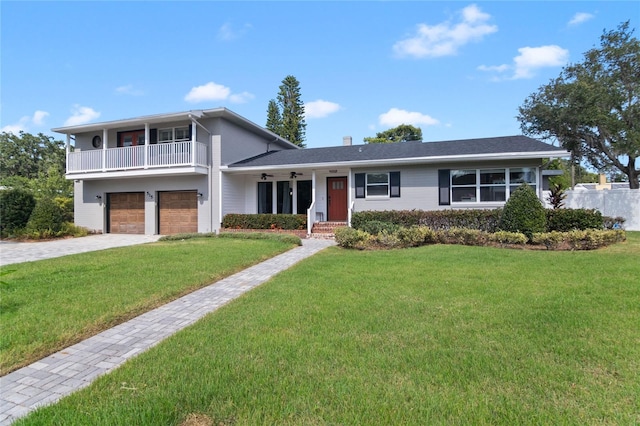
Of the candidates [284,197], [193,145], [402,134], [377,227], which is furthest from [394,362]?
[402,134]

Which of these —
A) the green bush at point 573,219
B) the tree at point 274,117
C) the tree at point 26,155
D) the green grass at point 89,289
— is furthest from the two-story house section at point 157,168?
the tree at point 26,155

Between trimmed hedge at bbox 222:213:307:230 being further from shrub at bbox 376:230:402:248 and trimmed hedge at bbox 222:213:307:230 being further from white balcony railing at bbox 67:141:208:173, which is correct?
shrub at bbox 376:230:402:248

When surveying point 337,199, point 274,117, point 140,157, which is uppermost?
point 274,117

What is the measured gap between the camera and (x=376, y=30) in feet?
35.0

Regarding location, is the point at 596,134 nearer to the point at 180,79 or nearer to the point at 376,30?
the point at 376,30

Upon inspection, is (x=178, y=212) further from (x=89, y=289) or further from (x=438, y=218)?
(x=438, y=218)

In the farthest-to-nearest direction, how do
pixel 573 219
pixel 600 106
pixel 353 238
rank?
pixel 600 106 → pixel 573 219 → pixel 353 238

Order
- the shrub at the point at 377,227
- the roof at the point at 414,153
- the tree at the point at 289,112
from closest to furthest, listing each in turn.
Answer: the shrub at the point at 377,227 → the roof at the point at 414,153 → the tree at the point at 289,112

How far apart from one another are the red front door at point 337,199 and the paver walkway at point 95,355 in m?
10.5

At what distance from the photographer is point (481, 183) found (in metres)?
13.2

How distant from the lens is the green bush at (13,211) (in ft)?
47.2

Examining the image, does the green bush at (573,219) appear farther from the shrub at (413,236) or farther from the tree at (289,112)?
the tree at (289,112)

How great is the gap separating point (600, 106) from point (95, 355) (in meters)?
24.2

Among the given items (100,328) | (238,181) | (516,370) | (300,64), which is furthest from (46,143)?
(516,370)
